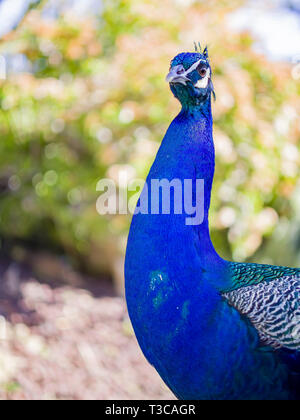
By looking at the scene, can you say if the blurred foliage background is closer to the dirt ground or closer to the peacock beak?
the dirt ground

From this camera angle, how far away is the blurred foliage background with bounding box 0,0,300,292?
340 centimetres

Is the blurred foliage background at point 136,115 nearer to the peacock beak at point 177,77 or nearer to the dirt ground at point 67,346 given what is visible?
the dirt ground at point 67,346

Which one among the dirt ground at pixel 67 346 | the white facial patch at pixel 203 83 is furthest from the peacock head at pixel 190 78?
the dirt ground at pixel 67 346

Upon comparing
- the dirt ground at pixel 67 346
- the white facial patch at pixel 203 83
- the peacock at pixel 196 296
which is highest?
the white facial patch at pixel 203 83

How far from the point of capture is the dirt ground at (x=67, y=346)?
8.95ft

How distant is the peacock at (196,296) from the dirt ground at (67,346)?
1445 millimetres

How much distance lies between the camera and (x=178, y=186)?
4.62 ft

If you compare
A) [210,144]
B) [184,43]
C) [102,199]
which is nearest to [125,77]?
[184,43]

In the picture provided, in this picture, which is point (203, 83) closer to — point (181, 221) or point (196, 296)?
point (181, 221)

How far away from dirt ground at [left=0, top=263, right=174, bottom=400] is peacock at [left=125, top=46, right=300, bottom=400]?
145 cm

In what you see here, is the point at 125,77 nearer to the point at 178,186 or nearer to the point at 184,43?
the point at 184,43

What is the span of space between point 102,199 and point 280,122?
1388mm
